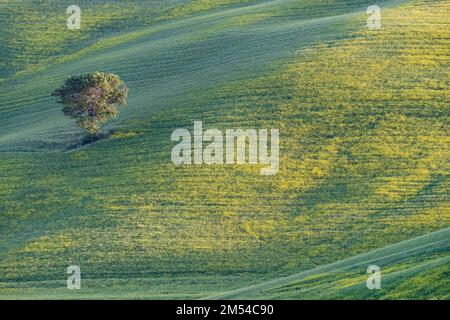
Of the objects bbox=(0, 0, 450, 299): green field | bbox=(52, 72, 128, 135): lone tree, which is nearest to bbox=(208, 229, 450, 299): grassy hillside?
bbox=(0, 0, 450, 299): green field

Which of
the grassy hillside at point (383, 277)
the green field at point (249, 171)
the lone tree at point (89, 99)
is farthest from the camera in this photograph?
the lone tree at point (89, 99)

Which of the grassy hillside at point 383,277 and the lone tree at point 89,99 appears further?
the lone tree at point 89,99

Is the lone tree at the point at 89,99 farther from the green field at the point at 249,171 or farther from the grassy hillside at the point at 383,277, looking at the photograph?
the grassy hillside at the point at 383,277

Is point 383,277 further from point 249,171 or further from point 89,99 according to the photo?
point 89,99

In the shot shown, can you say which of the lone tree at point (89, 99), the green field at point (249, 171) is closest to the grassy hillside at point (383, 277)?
the green field at point (249, 171)

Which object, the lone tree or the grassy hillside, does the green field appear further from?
the lone tree

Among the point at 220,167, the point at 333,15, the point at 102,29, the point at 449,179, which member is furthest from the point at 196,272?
the point at 102,29

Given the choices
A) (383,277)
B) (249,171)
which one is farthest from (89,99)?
(383,277)
